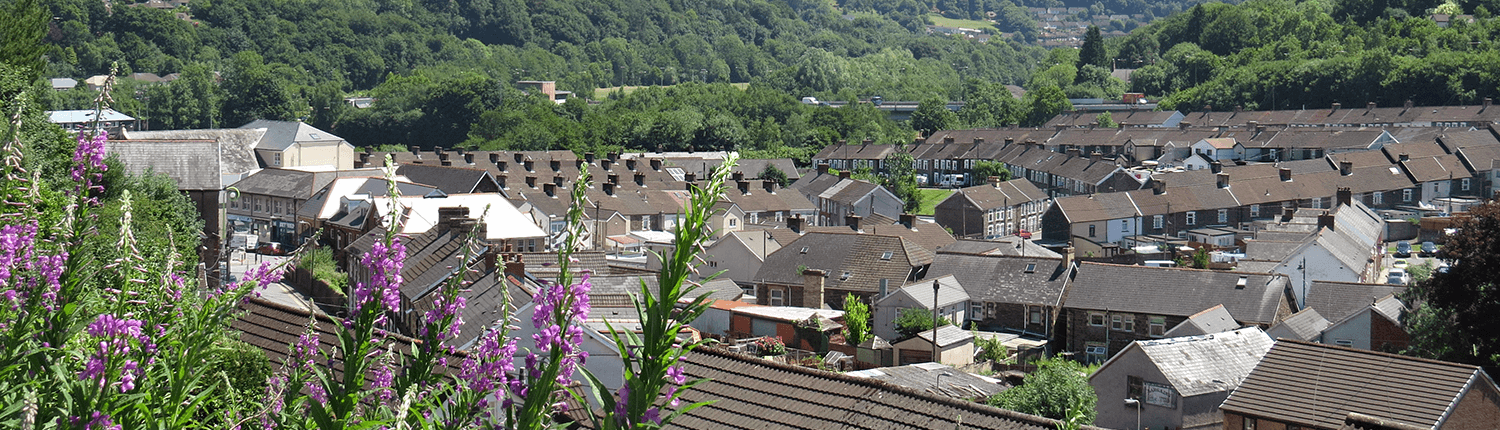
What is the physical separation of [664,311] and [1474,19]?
134 metres

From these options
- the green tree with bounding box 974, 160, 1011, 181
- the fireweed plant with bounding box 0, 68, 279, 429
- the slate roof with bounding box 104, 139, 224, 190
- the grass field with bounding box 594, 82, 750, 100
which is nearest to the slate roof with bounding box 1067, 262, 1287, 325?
the slate roof with bounding box 104, 139, 224, 190

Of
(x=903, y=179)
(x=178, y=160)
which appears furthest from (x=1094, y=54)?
(x=178, y=160)

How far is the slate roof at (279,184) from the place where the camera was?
148ft

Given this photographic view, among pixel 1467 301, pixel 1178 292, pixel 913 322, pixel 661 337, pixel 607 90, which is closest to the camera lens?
pixel 661 337

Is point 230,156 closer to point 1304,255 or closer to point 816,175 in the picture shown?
point 816,175

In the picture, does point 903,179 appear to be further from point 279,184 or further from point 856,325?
point 856,325

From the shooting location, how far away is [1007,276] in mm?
32656

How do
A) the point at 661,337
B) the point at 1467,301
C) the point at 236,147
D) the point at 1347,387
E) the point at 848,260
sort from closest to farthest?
1. the point at 661,337
2. the point at 1347,387
3. the point at 1467,301
4. the point at 848,260
5. the point at 236,147

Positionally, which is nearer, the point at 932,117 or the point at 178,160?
the point at 178,160

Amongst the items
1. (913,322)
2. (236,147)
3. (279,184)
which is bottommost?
(913,322)

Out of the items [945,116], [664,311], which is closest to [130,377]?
[664,311]

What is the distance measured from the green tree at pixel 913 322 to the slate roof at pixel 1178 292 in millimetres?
3400

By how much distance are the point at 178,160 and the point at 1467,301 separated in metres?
22.7

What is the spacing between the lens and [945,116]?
374 feet
